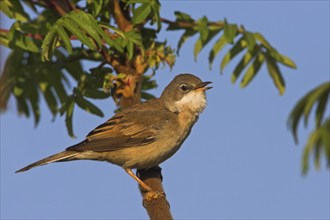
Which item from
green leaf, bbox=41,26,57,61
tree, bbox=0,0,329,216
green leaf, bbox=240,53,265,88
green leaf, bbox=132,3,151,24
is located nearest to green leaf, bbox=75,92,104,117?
tree, bbox=0,0,329,216

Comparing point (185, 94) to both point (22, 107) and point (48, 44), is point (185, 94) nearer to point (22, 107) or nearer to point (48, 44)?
point (22, 107)

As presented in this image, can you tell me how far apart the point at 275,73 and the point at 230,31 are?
0.62 metres

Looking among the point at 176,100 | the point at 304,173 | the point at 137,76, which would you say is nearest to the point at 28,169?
the point at 137,76

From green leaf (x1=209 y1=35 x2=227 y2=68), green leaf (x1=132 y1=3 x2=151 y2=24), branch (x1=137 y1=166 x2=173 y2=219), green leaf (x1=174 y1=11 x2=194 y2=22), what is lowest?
branch (x1=137 y1=166 x2=173 y2=219)

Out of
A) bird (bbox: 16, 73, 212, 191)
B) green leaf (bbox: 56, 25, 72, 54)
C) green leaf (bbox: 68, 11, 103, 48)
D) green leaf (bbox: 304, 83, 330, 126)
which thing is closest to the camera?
green leaf (bbox: 304, 83, 330, 126)

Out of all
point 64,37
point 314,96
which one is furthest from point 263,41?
point 314,96

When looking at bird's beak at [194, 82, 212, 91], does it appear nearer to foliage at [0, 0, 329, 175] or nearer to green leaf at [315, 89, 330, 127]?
foliage at [0, 0, 329, 175]

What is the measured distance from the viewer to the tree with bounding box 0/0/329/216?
5.50 meters

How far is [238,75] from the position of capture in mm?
5734

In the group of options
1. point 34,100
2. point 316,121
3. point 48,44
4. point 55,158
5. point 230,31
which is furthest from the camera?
point 34,100

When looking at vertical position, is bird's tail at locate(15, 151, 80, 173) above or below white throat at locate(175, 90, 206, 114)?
below

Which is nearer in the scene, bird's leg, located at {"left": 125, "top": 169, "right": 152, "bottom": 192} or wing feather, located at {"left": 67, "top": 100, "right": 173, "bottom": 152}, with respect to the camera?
bird's leg, located at {"left": 125, "top": 169, "right": 152, "bottom": 192}

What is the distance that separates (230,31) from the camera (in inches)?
215

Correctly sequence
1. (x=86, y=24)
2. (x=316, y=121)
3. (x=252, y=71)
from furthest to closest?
(x=252, y=71)
(x=86, y=24)
(x=316, y=121)
